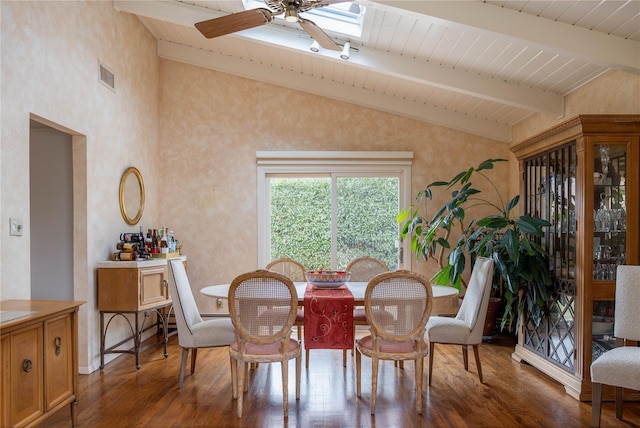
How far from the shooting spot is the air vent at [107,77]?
14.4 feet

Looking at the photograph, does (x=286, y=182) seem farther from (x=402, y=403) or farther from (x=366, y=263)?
(x=402, y=403)

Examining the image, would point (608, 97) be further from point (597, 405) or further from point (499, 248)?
point (597, 405)

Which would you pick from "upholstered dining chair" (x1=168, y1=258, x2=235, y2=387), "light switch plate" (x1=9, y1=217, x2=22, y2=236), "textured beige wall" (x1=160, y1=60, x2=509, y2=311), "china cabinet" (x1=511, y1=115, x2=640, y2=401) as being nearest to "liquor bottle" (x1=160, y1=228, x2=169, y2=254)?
"textured beige wall" (x1=160, y1=60, x2=509, y2=311)

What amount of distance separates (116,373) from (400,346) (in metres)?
2.49

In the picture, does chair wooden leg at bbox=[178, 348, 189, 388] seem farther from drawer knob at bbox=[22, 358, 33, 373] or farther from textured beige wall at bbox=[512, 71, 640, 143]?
textured beige wall at bbox=[512, 71, 640, 143]

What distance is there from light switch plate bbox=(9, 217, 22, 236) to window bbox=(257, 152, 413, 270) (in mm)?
2939

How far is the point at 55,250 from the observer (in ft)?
14.0

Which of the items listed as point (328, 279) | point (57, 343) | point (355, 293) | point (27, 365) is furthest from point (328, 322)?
point (27, 365)

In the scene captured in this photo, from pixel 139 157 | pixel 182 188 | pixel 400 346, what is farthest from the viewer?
pixel 182 188

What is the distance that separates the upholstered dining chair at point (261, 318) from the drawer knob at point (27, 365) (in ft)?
3.64

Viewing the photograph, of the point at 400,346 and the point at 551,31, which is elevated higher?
the point at 551,31

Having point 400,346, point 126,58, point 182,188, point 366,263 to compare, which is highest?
point 126,58

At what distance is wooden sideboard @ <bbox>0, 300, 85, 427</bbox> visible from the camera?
7.48ft

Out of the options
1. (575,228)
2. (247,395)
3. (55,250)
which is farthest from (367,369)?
(55,250)
